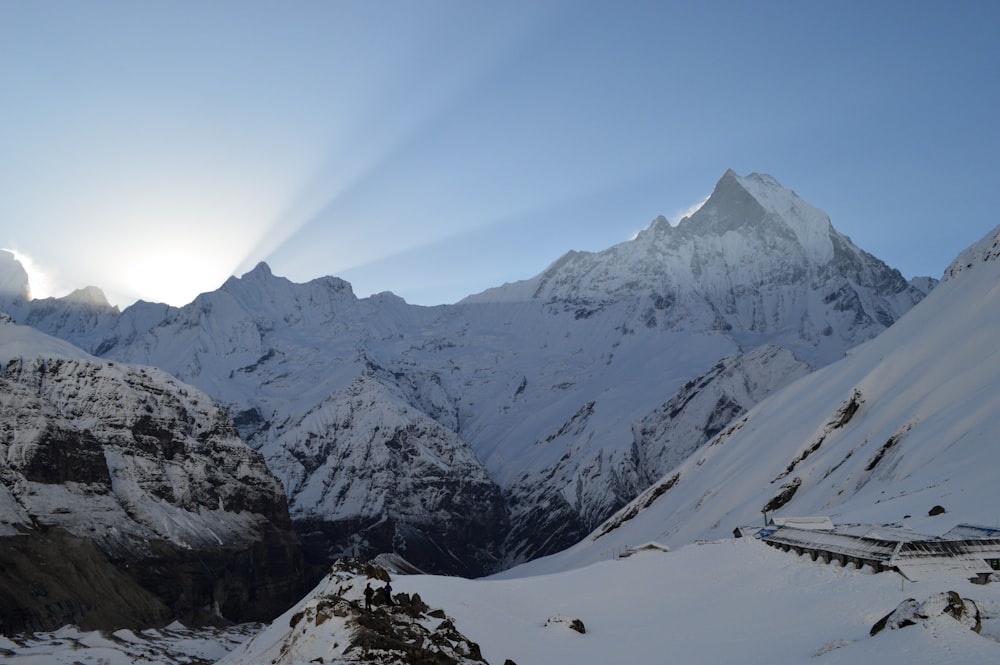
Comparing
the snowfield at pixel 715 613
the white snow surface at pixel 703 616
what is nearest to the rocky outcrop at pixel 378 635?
the white snow surface at pixel 703 616

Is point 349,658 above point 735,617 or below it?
above

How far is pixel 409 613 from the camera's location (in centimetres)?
3812

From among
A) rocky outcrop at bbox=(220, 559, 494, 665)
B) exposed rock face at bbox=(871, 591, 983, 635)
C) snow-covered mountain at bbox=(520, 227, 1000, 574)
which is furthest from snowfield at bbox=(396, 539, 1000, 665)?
snow-covered mountain at bbox=(520, 227, 1000, 574)

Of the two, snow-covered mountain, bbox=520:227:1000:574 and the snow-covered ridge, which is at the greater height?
the snow-covered ridge

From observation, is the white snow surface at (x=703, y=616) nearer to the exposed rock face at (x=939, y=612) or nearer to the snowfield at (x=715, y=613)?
the snowfield at (x=715, y=613)

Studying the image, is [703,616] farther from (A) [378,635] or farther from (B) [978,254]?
(B) [978,254]

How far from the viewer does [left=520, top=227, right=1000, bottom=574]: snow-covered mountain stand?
228 feet

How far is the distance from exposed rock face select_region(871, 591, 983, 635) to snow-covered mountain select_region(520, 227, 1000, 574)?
2312 cm

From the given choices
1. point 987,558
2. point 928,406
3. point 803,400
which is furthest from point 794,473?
point 987,558

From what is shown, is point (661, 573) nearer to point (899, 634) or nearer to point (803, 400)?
point (899, 634)

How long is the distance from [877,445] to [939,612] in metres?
79.2

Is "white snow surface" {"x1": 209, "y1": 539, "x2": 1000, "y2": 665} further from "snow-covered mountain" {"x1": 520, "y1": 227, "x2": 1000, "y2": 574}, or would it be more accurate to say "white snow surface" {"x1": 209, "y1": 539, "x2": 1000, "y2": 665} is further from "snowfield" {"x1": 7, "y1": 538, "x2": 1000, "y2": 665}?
"snow-covered mountain" {"x1": 520, "y1": 227, "x2": 1000, "y2": 574}

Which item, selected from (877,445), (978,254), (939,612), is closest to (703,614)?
(939,612)

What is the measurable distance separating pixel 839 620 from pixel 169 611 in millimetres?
183782
